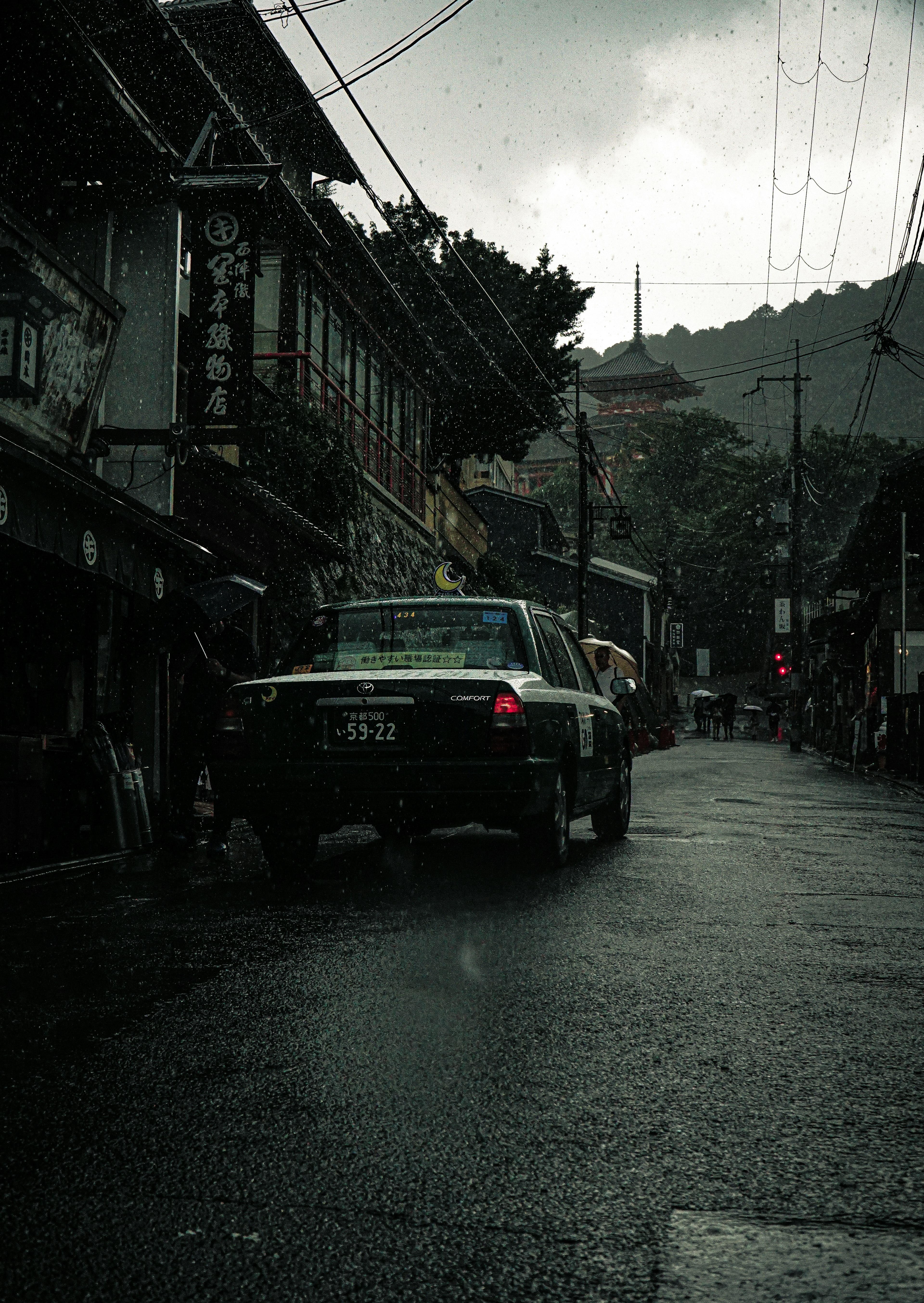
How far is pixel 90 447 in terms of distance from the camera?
13.5 metres

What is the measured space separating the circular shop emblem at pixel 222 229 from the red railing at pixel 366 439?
3.67 meters

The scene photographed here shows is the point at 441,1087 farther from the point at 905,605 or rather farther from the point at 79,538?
the point at 905,605

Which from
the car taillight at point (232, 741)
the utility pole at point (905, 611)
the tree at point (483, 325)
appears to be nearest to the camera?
the car taillight at point (232, 741)

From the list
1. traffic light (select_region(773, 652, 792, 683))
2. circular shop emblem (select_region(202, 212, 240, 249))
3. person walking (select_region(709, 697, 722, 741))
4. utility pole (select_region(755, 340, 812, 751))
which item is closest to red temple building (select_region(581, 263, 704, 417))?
traffic light (select_region(773, 652, 792, 683))

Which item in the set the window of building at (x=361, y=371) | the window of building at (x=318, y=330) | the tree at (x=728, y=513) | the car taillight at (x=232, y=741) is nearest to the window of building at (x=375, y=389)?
the window of building at (x=361, y=371)

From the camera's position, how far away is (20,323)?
437 inches

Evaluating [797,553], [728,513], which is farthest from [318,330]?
[728,513]

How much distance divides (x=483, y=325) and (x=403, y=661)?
26440 mm

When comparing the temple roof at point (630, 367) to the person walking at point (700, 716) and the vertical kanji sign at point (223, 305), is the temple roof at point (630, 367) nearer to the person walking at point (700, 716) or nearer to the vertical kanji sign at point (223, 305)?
the person walking at point (700, 716)

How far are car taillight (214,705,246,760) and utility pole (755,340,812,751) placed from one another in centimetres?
4170

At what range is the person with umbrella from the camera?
420 inches

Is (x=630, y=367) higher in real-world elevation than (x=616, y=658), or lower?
higher

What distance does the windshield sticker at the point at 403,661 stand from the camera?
840 cm

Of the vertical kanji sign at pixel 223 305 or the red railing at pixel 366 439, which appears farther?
the red railing at pixel 366 439
